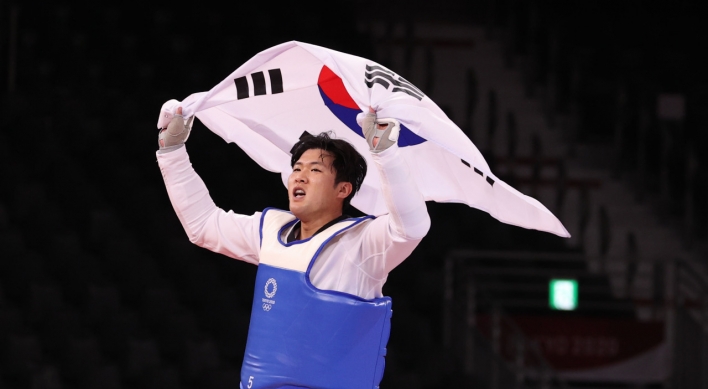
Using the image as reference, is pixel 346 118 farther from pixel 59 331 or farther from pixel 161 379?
pixel 59 331

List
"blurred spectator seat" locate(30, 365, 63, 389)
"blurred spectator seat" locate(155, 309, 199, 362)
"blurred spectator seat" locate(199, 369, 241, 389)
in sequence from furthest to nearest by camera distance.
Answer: "blurred spectator seat" locate(155, 309, 199, 362), "blurred spectator seat" locate(199, 369, 241, 389), "blurred spectator seat" locate(30, 365, 63, 389)

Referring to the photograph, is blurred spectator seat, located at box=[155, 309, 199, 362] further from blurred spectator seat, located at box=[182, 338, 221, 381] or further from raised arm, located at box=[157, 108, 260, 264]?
raised arm, located at box=[157, 108, 260, 264]

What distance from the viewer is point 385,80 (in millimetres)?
3125

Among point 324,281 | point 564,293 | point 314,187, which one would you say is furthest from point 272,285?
point 564,293

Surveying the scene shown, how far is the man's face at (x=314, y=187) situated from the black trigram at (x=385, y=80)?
0.86 feet

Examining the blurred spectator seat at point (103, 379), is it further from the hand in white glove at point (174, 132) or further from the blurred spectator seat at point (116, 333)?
the hand in white glove at point (174, 132)

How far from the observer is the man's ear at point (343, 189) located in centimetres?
320

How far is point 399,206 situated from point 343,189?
396 millimetres

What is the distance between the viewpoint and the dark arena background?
6.52 meters

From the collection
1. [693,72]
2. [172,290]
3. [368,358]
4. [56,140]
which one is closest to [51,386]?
[172,290]

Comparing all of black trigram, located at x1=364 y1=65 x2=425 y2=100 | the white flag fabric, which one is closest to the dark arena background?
the white flag fabric

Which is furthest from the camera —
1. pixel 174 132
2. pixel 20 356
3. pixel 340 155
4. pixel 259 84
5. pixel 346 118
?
pixel 20 356

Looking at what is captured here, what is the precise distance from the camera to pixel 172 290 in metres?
6.73

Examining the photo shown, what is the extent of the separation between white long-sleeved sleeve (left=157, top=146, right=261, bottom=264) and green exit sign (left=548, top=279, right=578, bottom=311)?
422 cm
